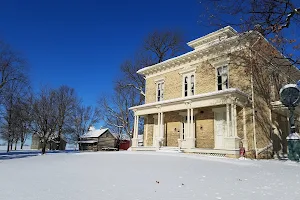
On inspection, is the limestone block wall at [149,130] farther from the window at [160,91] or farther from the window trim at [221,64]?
the window trim at [221,64]

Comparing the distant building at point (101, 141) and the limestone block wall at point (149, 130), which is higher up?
the limestone block wall at point (149, 130)

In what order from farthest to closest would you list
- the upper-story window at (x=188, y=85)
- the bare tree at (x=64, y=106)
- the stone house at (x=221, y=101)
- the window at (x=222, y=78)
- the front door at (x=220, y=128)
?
the bare tree at (x=64, y=106) < the upper-story window at (x=188, y=85) < the window at (x=222, y=78) < the front door at (x=220, y=128) < the stone house at (x=221, y=101)

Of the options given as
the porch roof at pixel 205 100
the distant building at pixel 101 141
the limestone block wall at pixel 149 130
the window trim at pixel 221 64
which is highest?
the window trim at pixel 221 64

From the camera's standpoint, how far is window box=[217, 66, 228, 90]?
15539 mm

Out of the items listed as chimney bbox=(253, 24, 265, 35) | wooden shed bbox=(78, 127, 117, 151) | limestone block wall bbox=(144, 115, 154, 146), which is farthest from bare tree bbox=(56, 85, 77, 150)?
chimney bbox=(253, 24, 265, 35)

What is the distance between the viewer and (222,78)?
15.8 m

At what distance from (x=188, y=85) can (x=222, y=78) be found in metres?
2.96

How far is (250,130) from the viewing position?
13.8 metres

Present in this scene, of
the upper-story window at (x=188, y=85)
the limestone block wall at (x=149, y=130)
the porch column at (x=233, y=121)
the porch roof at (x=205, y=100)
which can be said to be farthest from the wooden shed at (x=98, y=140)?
the porch column at (x=233, y=121)

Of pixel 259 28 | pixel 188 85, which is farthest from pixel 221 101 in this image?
pixel 259 28

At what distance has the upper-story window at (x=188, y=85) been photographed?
17575 mm

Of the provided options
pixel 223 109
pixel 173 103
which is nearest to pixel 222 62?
pixel 223 109

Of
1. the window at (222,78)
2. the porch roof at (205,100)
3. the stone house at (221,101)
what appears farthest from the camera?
the window at (222,78)

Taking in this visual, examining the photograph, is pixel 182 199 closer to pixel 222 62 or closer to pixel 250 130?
pixel 250 130
